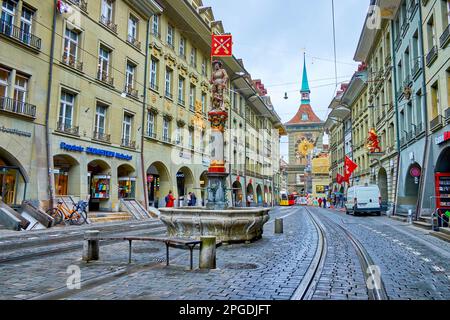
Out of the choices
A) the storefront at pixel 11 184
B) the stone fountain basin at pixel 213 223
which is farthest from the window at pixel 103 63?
the stone fountain basin at pixel 213 223

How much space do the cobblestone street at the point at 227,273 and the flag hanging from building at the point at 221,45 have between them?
7623mm

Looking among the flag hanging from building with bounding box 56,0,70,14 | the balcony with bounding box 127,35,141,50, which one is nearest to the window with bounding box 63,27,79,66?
the flag hanging from building with bounding box 56,0,70,14

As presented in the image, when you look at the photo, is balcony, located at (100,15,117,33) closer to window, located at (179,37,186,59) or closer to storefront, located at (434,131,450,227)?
window, located at (179,37,186,59)

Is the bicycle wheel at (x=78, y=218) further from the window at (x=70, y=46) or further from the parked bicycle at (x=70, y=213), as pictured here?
the window at (x=70, y=46)

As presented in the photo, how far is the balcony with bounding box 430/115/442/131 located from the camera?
1737 centimetres

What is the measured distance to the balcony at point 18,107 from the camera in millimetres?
15328

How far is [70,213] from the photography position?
1725 cm

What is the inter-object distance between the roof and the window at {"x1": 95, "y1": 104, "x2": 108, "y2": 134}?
86.5 metres

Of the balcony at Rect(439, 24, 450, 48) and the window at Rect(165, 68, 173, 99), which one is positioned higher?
the window at Rect(165, 68, 173, 99)
